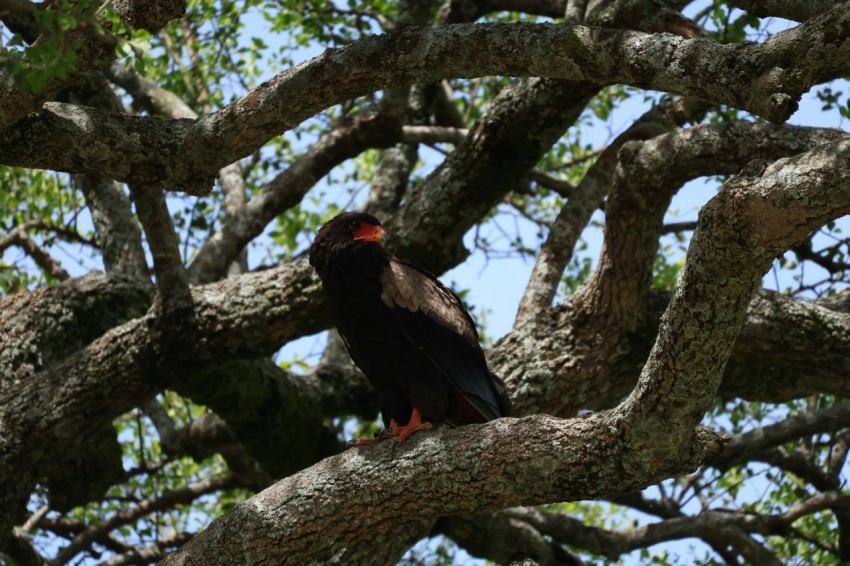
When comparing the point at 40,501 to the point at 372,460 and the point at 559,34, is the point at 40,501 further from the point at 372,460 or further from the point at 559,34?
the point at 559,34

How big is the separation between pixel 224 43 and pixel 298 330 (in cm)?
367

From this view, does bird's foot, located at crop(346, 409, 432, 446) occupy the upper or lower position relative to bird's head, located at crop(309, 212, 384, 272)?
lower

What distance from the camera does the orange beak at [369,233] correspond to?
505cm

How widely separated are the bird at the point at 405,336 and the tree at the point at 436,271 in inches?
25.5

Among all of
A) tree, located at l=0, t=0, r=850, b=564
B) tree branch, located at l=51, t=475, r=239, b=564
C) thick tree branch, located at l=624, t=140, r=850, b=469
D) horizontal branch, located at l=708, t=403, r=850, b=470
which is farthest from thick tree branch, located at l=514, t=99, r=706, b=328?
tree branch, located at l=51, t=475, r=239, b=564

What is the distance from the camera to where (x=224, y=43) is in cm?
877

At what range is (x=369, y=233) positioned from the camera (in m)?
5.09

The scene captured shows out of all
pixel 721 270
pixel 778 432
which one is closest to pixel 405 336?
pixel 721 270

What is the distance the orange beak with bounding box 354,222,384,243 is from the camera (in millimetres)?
5055

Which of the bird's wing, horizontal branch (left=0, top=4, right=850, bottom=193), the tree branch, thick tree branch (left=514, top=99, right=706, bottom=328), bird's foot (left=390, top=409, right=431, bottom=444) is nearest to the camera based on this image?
horizontal branch (left=0, top=4, right=850, bottom=193)

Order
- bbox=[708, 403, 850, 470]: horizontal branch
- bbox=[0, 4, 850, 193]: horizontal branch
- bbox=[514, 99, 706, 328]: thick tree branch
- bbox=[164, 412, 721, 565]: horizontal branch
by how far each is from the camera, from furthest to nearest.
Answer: bbox=[708, 403, 850, 470]: horizontal branch
bbox=[514, 99, 706, 328]: thick tree branch
bbox=[0, 4, 850, 193]: horizontal branch
bbox=[164, 412, 721, 565]: horizontal branch

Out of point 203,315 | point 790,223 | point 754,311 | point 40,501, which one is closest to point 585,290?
point 754,311

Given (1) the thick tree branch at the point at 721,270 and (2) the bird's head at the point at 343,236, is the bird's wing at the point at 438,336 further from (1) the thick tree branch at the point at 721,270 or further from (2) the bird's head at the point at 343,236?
(1) the thick tree branch at the point at 721,270

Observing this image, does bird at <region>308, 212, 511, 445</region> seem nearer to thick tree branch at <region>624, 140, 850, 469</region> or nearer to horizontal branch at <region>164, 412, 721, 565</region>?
horizontal branch at <region>164, 412, 721, 565</region>
